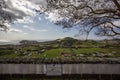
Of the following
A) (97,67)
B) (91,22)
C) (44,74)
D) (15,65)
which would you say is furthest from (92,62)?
(91,22)

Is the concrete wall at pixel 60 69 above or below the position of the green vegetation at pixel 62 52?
above

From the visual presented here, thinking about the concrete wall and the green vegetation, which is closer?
the concrete wall

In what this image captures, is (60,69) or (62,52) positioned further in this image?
(62,52)

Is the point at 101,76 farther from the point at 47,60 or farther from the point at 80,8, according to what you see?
the point at 80,8

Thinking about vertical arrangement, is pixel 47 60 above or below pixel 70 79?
above

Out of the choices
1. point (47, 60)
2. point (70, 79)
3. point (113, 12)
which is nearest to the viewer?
point (113, 12)

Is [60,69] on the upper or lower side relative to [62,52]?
upper

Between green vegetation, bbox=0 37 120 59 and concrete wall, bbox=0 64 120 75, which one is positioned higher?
concrete wall, bbox=0 64 120 75

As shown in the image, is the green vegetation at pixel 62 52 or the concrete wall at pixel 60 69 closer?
the concrete wall at pixel 60 69
